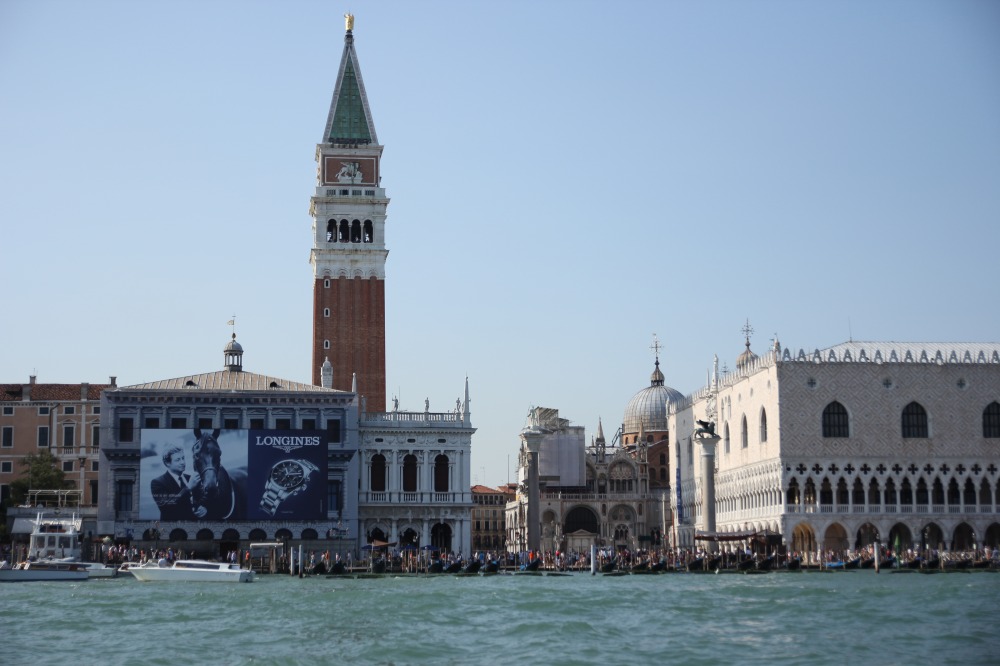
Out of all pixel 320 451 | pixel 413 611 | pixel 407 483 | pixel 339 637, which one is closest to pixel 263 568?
pixel 320 451

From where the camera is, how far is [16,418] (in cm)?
7950

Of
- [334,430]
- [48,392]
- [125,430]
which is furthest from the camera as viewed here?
[48,392]

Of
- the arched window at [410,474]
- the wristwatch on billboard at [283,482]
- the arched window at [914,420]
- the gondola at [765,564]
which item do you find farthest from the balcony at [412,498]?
the arched window at [914,420]

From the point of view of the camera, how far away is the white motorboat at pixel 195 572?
5441 cm

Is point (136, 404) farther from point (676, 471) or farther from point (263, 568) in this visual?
point (676, 471)

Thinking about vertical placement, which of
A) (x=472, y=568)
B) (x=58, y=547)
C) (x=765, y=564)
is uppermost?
(x=58, y=547)

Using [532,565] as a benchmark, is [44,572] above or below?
above

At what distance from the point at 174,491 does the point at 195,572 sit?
10733 mm

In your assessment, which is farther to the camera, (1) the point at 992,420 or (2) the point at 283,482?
(1) the point at 992,420

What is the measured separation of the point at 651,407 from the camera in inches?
4488

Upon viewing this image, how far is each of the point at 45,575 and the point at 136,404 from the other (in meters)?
13.6

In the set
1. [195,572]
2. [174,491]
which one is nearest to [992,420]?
[174,491]

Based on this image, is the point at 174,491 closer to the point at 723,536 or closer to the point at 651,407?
the point at 723,536

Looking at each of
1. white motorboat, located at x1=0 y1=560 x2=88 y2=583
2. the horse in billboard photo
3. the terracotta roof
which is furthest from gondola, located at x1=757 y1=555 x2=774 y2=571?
the terracotta roof
